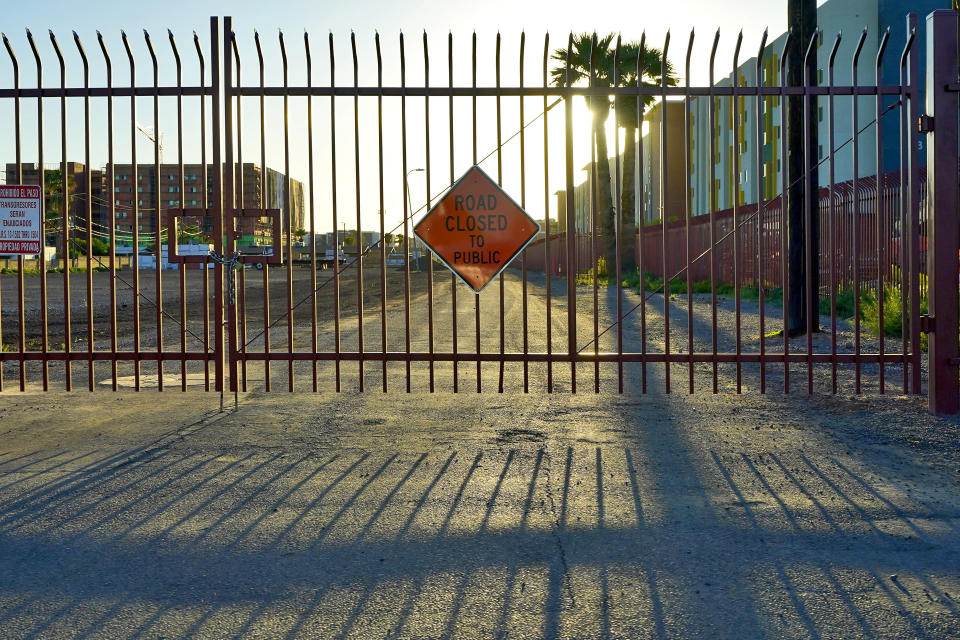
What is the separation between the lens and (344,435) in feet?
24.8

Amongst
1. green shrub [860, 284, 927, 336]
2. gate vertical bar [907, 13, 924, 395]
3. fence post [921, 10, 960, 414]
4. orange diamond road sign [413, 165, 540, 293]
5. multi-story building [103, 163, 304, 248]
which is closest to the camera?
fence post [921, 10, 960, 414]

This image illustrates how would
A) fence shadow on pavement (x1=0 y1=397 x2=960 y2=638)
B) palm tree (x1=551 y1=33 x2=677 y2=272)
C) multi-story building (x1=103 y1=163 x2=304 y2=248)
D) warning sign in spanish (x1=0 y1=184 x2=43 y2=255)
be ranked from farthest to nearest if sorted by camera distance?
palm tree (x1=551 y1=33 x2=677 y2=272), warning sign in spanish (x1=0 y1=184 x2=43 y2=255), multi-story building (x1=103 y1=163 x2=304 y2=248), fence shadow on pavement (x1=0 y1=397 x2=960 y2=638)

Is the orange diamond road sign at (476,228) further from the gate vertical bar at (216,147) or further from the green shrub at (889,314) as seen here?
the green shrub at (889,314)

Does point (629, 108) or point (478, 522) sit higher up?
point (629, 108)

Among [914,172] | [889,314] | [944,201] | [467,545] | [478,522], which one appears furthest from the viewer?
[889,314]

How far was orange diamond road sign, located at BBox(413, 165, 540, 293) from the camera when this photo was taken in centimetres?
828

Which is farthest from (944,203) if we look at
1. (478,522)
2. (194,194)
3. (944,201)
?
(194,194)

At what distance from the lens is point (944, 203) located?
803cm

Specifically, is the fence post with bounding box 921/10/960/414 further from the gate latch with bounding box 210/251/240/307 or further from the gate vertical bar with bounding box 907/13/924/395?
the gate latch with bounding box 210/251/240/307

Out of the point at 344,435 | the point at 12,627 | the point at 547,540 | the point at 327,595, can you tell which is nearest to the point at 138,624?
the point at 12,627

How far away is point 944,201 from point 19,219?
25.2ft

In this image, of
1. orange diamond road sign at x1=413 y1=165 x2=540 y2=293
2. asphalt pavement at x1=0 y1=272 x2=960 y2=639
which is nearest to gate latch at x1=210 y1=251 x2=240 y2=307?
asphalt pavement at x1=0 y1=272 x2=960 y2=639

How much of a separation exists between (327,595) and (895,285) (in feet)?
49.1

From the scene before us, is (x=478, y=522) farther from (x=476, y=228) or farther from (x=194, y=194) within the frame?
(x=194, y=194)
